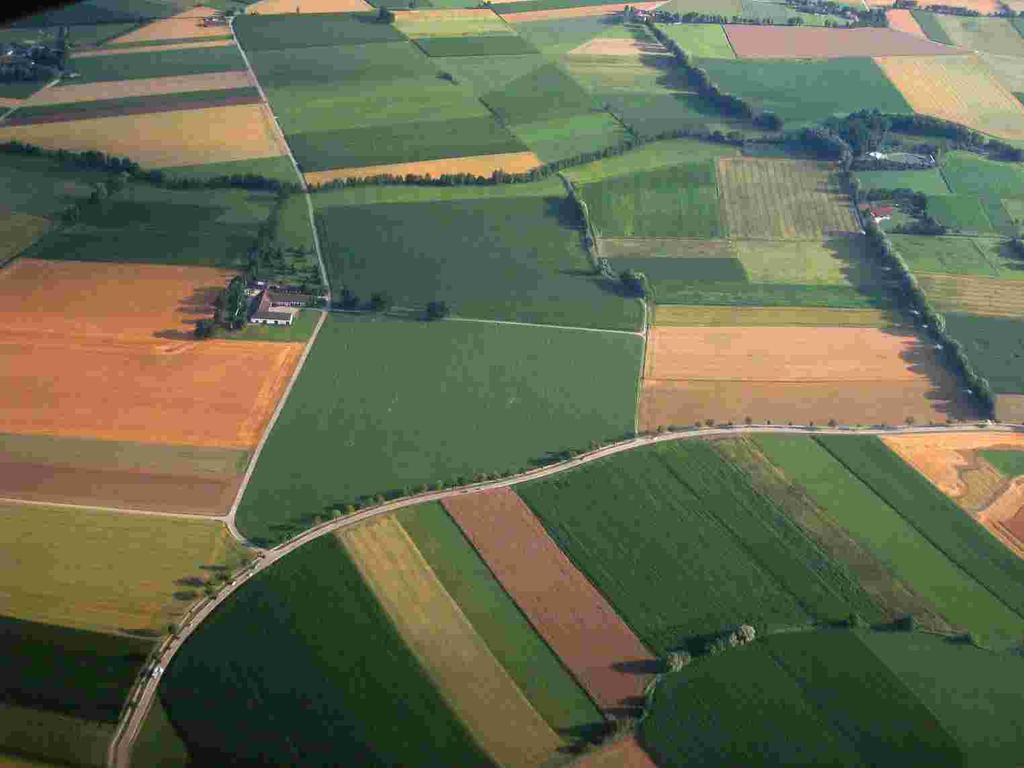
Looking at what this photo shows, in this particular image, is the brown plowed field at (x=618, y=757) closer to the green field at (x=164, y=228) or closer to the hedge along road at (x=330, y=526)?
the hedge along road at (x=330, y=526)

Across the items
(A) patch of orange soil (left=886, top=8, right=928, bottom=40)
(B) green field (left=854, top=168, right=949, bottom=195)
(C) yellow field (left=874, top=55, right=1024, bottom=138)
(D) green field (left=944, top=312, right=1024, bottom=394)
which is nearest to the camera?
(D) green field (left=944, top=312, right=1024, bottom=394)

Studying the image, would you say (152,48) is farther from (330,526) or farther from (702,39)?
(330,526)

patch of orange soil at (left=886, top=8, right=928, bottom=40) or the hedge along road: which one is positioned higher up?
patch of orange soil at (left=886, top=8, right=928, bottom=40)

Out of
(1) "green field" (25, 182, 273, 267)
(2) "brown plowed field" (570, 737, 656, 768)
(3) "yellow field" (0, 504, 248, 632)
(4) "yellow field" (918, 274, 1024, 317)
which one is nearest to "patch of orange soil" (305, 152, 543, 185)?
(1) "green field" (25, 182, 273, 267)

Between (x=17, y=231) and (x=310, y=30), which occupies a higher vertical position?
(x=310, y=30)

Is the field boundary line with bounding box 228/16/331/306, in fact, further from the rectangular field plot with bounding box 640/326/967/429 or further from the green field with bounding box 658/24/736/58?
the green field with bounding box 658/24/736/58

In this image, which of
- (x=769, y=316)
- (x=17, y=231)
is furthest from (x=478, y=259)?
(x=17, y=231)
